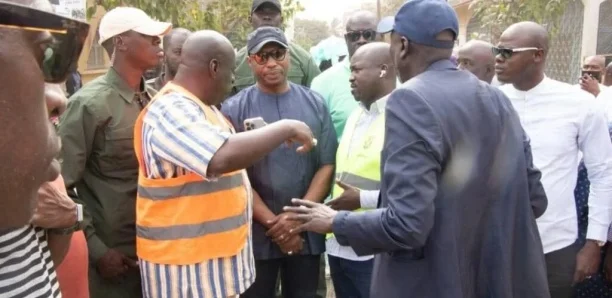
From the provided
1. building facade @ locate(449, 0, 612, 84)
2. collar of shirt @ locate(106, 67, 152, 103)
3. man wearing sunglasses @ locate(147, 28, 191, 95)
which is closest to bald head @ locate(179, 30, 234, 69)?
collar of shirt @ locate(106, 67, 152, 103)

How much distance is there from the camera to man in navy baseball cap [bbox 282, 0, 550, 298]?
2.19m

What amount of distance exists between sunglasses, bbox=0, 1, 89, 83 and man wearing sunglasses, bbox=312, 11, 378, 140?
3.08m

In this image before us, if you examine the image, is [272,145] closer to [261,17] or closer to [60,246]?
[60,246]

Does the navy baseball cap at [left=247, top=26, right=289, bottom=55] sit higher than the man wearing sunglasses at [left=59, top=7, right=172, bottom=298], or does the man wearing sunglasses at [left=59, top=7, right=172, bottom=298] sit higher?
the navy baseball cap at [left=247, top=26, right=289, bottom=55]

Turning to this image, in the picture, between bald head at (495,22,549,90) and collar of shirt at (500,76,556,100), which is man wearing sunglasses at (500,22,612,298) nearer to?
collar of shirt at (500,76,556,100)

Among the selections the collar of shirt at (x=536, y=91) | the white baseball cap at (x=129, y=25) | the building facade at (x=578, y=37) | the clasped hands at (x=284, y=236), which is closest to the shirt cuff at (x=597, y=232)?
the collar of shirt at (x=536, y=91)

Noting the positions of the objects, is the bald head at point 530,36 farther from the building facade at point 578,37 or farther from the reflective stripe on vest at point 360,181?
the building facade at point 578,37

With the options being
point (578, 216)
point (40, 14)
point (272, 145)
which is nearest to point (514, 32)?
point (578, 216)

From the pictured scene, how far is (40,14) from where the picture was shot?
1064 millimetres

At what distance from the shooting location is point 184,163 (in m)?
2.50

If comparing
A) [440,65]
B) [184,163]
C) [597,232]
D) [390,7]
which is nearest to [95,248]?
[184,163]

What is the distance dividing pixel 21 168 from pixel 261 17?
4.19 metres

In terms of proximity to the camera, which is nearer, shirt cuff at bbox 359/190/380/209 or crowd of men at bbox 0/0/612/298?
crowd of men at bbox 0/0/612/298

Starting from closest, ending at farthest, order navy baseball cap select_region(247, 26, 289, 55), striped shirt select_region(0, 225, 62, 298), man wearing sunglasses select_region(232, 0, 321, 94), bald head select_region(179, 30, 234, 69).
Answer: striped shirt select_region(0, 225, 62, 298)
bald head select_region(179, 30, 234, 69)
navy baseball cap select_region(247, 26, 289, 55)
man wearing sunglasses select_region(232, 0, 321, 94)
